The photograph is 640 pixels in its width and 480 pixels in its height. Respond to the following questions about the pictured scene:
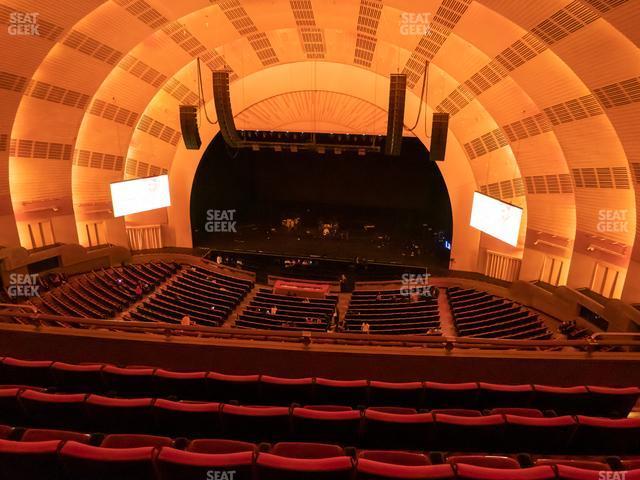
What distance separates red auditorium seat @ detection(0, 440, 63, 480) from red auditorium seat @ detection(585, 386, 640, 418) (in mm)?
5081

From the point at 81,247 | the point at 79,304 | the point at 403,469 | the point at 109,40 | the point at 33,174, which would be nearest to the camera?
the point at 403,469

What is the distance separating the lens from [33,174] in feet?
52.6

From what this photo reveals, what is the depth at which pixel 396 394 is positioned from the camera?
476 cm

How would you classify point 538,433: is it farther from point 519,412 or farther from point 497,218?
point 497,218

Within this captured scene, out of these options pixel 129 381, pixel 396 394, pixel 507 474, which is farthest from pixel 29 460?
pixel 507 474

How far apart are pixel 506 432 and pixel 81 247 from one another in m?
17.6

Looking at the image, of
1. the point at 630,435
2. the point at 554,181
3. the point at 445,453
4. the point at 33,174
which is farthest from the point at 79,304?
the point at 554,181

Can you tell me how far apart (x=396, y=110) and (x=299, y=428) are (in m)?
9.30

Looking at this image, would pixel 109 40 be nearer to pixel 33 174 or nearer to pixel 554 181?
pixel 33 174

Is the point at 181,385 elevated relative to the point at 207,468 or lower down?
lower down
